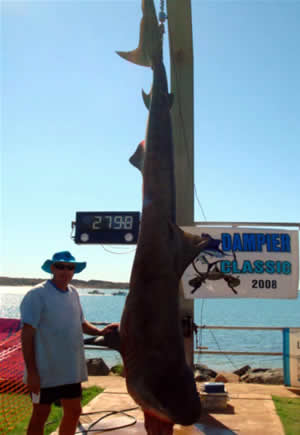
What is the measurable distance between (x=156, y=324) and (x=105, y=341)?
41 centimetres

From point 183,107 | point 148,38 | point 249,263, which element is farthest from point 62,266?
point 249,263

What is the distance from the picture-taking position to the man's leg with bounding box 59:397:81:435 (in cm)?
319

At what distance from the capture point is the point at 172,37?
5.15 meters

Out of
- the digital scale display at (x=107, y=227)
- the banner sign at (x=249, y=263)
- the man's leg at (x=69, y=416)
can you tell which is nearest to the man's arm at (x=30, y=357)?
the man's leg at (x=69, y=416)

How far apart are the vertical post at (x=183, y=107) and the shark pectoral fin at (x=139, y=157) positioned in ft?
6.60

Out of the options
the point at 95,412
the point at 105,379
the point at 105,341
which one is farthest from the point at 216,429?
the point at 105,379

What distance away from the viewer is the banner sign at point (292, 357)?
6430 millimetres

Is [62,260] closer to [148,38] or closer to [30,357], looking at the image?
[30,357]

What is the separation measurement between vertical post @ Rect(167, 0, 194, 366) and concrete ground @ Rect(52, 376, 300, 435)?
1188mm

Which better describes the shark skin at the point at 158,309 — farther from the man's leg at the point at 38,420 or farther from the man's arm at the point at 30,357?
the man's leg at the point at 38,420

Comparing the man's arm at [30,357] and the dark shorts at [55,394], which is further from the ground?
the man's arm at [30,357]

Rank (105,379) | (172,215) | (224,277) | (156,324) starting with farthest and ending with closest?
(105,379)
(224,277)
(172,215)
(156,324)

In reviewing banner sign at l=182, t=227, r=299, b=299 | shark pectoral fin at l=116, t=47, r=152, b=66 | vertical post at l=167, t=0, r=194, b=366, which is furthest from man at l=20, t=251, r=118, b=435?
banner sign at l=182, t=227, r=299, b=299

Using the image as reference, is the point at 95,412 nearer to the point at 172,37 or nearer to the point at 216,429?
the point at 216,429
